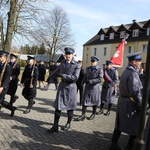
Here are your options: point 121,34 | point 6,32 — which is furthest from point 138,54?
point 121,34

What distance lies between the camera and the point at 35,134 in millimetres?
5480

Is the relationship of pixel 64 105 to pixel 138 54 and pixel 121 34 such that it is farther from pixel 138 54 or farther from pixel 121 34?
pixel 121 34

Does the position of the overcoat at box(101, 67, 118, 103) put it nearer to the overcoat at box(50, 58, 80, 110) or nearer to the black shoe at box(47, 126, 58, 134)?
the overcoat at box(50, 58, 80, 110)

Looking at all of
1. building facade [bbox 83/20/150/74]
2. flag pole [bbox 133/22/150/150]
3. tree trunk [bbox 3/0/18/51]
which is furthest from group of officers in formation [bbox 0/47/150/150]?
building facade [bbox 83/20/150/74]

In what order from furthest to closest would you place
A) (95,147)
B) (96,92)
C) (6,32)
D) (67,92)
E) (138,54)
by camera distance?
(6,32), (96,92), (67,92), (95,147), (138,54)

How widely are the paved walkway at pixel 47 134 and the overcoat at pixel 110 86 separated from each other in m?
1.13

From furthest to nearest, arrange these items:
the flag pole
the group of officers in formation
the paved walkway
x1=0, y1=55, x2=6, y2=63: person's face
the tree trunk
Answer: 1. the tree trunk
2. x1=0, y1=55, x2=6, y2=63: person's face
3. the paved walkway
4. the group of officers in formation
5. the flag pole

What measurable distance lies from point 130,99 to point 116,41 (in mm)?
41964

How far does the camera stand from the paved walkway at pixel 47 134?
4.84m

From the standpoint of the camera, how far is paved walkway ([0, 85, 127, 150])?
4836 millimetres

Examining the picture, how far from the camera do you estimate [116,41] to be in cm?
4534

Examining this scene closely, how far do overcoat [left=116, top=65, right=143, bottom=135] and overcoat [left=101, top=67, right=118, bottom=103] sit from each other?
3.79m

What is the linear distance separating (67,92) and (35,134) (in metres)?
1.22

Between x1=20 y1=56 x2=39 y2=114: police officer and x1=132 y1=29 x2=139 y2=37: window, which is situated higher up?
x1=132 y1=29 x2=139 y2=37: window
